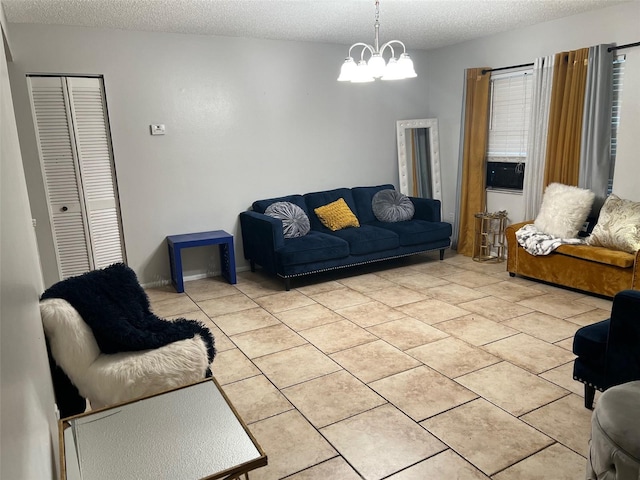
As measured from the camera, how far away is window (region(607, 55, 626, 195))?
13.7ft

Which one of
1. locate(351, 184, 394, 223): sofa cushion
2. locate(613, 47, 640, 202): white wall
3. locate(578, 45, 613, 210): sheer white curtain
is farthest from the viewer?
locate(351, 184, 394, 223): sofa cushion

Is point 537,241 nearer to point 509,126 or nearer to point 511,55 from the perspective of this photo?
point 509,126

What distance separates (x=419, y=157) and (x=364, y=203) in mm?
1040

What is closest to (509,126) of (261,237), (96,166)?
(261,237)

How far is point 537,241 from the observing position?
4395 mm

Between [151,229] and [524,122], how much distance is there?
406cm

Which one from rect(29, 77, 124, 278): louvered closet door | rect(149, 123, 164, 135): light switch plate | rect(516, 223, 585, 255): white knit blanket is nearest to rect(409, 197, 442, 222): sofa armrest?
rect(516, 223, 585, 255): white knit blanket

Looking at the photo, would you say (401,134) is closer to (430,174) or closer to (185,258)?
(430,174)

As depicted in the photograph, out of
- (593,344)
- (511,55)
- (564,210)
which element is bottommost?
(593,344)

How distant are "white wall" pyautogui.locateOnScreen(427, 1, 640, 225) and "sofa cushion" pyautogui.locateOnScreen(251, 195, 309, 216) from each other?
202cm

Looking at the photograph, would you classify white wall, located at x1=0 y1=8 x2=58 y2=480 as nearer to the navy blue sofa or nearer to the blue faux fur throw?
the blue faux fur throw

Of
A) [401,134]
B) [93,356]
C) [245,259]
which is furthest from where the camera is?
[401,134]

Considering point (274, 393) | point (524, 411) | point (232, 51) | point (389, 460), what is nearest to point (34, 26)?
point (232, 51)

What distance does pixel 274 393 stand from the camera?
2.75 meters
